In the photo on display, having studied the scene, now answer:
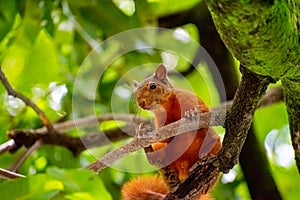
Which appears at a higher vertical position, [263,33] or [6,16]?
[263,33]

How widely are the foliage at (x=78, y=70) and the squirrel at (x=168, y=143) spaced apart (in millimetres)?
278

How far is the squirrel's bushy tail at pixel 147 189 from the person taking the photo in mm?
917

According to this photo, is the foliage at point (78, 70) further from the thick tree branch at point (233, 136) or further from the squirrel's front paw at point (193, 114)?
the thick tree branch at point (233, 136)

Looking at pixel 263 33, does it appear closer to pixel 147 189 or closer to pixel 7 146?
pixel 147 189

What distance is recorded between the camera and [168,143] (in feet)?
2.72

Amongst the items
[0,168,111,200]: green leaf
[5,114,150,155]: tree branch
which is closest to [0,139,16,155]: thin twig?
[5,114,150,155]: tree branch

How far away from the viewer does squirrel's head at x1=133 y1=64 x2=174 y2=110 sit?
929mm

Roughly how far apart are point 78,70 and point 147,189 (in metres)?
0.63

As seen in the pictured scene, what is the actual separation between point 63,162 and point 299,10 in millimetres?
986

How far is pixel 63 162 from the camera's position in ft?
4.75

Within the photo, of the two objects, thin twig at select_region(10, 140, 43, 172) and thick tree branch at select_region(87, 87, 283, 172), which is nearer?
thick tree branch at select_region(87, 87, 283, 172)

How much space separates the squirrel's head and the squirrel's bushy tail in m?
0.10

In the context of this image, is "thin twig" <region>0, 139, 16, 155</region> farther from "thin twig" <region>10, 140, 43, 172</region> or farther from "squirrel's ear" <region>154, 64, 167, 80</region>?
"squirrel's ear" <region>154, 64, 167, 80</region>

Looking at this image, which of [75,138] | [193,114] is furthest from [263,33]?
[75,138]
